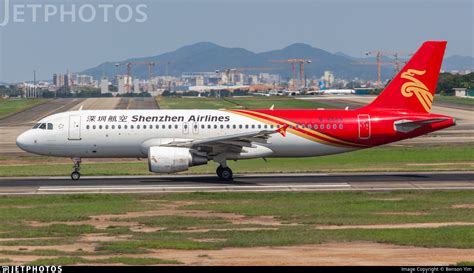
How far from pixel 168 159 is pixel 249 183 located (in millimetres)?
4702

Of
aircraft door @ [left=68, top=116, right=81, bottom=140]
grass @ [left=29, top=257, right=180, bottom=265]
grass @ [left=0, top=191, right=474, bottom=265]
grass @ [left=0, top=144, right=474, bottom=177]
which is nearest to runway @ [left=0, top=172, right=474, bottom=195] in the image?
grass @ [left=0, top=191, right=474, bottom=265]

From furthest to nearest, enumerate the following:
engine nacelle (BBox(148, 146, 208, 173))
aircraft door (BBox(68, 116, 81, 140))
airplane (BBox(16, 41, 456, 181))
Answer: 1. aircraft door (BBox(68, 116, 81, 140))
2. airplane (BBox(16, 41, 456, 181))
3. engine nacelle (BBox(148, 146, 208, 173))

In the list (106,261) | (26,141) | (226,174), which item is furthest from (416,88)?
(106,261)

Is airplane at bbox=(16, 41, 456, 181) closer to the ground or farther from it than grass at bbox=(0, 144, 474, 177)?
farther from it

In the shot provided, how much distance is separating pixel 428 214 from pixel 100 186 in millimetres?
18860

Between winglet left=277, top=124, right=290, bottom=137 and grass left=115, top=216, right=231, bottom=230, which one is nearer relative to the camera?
grass left=115, top=216, right=231, bottom=230

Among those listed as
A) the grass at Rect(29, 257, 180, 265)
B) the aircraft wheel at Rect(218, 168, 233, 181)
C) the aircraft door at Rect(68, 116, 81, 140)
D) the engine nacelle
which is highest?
the aircraft door at Rect(68, 116, 81, 140)

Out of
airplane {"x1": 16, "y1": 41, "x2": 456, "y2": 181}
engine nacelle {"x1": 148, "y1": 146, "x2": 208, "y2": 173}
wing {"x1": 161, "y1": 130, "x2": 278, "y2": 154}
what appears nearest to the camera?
engine nacelle {"x1": 148, "y1": 146, "x2": 208, "y2": 173}

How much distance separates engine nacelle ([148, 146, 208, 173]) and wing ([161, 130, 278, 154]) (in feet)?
Result: 2.96

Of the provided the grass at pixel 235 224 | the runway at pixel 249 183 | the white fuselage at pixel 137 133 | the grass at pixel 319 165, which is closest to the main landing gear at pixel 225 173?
the runway at pixel 249 183

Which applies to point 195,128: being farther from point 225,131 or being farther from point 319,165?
point 319,165

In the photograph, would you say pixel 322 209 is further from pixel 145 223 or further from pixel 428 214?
pixel 145 223

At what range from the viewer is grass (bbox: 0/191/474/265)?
92.2 ft

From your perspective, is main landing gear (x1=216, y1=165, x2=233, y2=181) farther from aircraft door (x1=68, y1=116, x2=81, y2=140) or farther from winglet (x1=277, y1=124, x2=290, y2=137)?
aircraft door (x1=68, y1=116, x2=81, y2=140)
